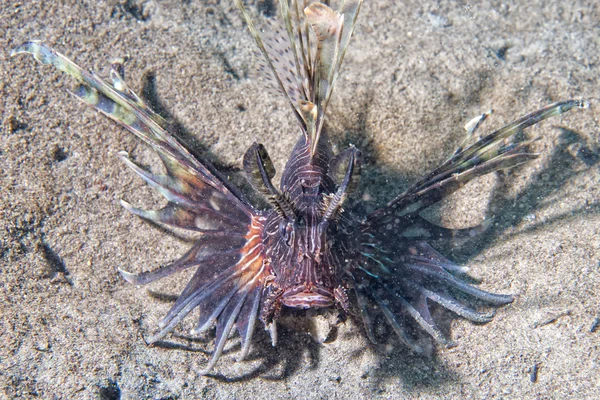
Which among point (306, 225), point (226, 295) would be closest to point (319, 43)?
point (306, 225)

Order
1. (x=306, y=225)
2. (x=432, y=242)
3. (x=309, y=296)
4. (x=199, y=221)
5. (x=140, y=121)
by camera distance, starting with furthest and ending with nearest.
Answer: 1. (x=432, y=242)
2. (x=199, y=221)
3. (x=140, y=121)
4. (x=306, y=225)
5. (x=309, y=296)

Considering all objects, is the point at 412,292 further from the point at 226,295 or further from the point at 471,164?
the point at 226,295

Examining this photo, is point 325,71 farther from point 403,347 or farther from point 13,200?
point 13,200

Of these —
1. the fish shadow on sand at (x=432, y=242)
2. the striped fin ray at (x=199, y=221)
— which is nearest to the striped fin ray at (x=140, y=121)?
the striped fin ray at (x=199, y=221)

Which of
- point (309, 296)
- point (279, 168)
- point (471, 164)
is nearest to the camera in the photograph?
point (309, 296)

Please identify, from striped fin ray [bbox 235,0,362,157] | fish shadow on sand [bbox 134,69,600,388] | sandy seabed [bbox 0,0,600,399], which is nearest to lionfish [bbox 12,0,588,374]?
striped fin ray [bbox 235,0,362,157]

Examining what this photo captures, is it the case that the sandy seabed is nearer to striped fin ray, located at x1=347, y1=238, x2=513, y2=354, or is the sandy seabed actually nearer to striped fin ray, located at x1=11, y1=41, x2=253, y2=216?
striped fin ray, located at x1=347, y1=238, x2=513, y2=354

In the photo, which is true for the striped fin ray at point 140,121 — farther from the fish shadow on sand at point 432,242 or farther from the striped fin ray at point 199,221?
the fish shadow on sand at point 432,242
